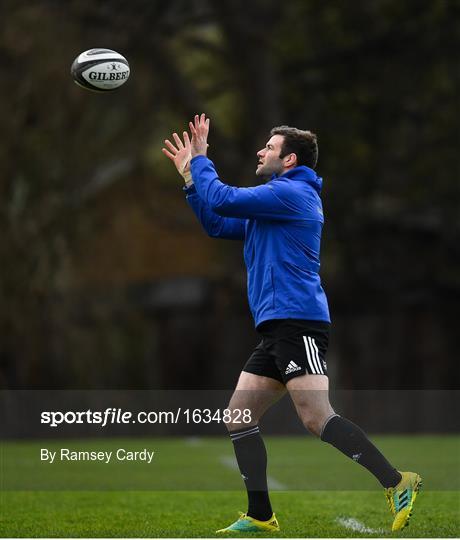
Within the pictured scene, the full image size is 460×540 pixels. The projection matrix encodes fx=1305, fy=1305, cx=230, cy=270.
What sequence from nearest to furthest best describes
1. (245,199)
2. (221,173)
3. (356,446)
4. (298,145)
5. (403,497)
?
(403,497) < (356,446) < (245,199) < (298,145) < (221,173)

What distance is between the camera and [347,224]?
2497 centimetres

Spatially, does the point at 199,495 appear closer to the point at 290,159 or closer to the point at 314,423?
the point at 314,423

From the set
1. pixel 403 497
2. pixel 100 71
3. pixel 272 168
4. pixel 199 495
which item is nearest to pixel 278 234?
pixel 272 168

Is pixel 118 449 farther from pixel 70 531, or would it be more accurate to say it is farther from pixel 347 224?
pixel 347 224

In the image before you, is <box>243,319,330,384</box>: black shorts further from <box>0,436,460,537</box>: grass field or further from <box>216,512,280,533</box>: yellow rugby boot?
<box>0,436,460,537</box>: grass field

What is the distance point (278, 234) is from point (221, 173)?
15.7m

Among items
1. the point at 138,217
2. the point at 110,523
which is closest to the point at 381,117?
the point at 138,217

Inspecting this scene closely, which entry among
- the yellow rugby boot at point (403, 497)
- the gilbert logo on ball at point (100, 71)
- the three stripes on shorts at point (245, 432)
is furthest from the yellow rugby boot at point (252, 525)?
the gilbert logo on ball at point (100, 71)

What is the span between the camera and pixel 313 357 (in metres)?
7.21

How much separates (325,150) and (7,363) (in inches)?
289

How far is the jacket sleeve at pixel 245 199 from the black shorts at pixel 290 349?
0.62 meters

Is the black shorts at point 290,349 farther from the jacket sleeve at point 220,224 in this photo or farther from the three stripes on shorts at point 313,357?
the jacket sleeve at point 220,224

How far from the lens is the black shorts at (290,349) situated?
7.18 m

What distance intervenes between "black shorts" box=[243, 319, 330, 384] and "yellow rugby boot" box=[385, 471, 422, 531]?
0.74 m
